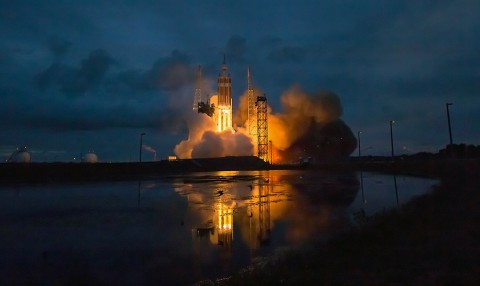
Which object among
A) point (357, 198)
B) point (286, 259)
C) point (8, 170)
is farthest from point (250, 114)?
point (286, 259)

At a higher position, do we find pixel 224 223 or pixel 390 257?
pixel 224 223

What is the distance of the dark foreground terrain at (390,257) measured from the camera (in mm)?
8422

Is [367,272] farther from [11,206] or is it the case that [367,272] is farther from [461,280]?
[11,206]

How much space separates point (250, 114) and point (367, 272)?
117303 millimetres

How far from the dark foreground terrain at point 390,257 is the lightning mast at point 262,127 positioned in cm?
9844

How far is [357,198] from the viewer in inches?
1054

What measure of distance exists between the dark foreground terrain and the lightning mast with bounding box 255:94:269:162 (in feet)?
323

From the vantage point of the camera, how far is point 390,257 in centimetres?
1015

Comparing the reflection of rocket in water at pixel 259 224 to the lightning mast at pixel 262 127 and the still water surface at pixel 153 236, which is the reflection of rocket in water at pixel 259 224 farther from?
the lightning mast at pixel 262 127

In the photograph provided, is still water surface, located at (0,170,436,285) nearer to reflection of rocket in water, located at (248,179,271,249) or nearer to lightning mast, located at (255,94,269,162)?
reflection of rocket in water, located at (248,179,271,249)

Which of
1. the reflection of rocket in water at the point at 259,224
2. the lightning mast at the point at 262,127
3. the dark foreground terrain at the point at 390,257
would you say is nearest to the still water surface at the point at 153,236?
the reflection of rocket in water at the point at 259,224

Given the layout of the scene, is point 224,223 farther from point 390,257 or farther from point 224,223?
point 390,257

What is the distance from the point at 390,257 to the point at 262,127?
107094 mm

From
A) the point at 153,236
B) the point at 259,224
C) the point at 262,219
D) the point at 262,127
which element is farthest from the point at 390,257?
the point at 262,127
